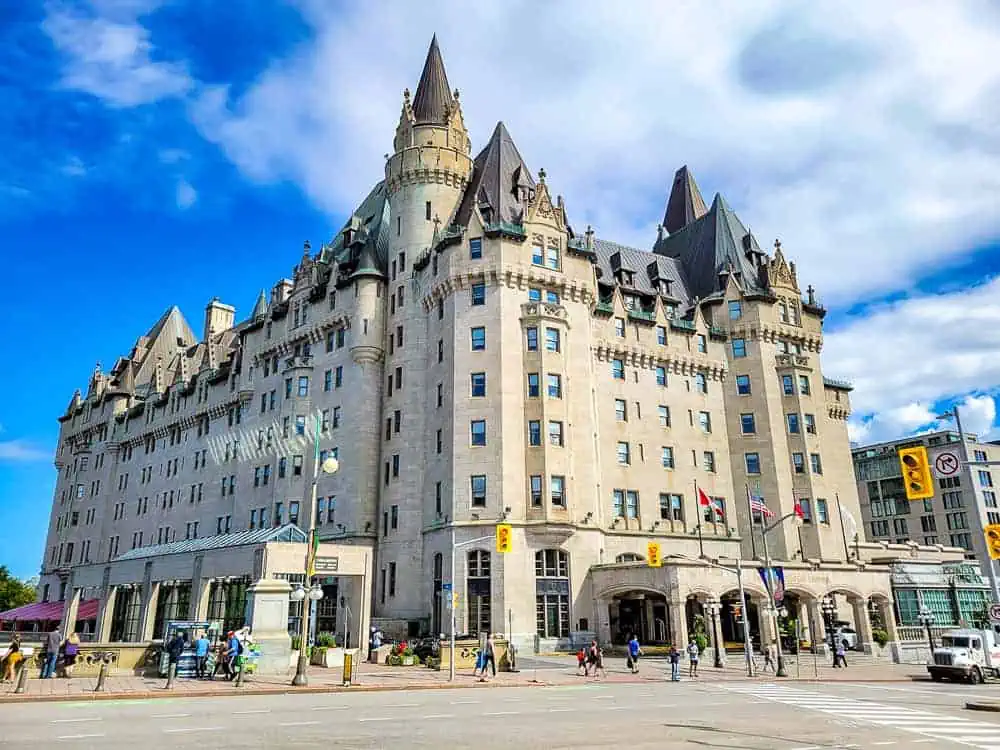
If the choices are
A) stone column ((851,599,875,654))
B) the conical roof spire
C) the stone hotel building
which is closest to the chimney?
the stone hotel building

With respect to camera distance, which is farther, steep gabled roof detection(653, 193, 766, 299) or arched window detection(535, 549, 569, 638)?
steep gabled roof detection(653, 193, 766, 299)

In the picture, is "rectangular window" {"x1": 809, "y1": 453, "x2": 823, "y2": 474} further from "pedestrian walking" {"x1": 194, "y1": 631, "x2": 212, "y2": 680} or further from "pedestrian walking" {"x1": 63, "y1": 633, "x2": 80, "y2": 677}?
"pedestrian walking" {"x1": 63, "y1": 633, "x2": 80, "y2": 677}

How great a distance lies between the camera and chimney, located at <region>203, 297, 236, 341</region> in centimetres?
9794

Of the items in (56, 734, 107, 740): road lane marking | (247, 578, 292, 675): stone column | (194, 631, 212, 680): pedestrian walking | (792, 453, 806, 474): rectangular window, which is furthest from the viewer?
(792, 453, 806, 474): rectangular window

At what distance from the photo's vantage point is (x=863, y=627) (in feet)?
175

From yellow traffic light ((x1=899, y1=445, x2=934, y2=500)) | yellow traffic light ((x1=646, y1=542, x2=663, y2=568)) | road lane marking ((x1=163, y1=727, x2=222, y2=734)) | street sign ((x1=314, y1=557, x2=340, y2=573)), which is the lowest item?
road lane marking ((x1=163, y1=727, x2=222, y2=734))

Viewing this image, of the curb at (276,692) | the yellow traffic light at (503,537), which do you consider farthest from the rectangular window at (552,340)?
the curb at (276,692)

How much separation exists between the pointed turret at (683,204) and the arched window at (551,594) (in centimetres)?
5042

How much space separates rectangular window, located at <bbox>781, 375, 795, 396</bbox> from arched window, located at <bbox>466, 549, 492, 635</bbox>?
32.5m

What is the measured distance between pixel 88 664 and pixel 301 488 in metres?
31.2

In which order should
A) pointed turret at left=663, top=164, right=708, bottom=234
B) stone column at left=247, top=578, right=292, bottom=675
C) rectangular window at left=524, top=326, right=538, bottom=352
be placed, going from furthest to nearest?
pointed turret at left=663, top=164, right=708, bottom=234 < rectangular window at left=524, top=326, right=538, bottom=352 < stone column at left=247, top=578, right=292, bottom=675

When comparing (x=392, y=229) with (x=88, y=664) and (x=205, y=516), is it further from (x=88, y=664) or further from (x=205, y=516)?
(x=88, y=664)

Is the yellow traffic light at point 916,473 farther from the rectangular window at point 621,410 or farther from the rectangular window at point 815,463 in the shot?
the rectangular window at point 815,463

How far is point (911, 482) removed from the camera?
2556cm
